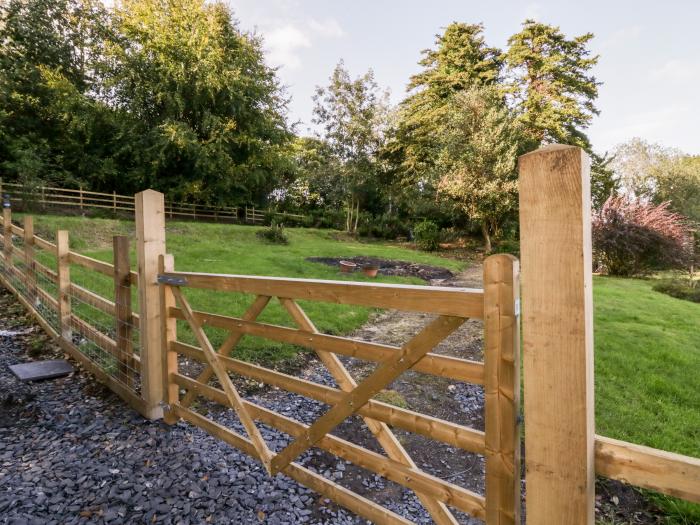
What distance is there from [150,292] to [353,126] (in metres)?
27.3

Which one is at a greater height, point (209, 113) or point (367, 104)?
point (367, 104)

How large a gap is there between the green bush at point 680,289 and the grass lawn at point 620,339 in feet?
3.39

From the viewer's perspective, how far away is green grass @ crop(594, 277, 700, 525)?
373 cm

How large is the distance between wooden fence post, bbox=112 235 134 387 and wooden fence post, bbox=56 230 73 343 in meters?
1.68

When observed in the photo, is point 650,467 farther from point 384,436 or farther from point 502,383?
point 384,436

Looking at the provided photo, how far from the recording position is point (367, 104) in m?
30.2

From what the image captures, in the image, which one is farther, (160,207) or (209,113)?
(209,113)

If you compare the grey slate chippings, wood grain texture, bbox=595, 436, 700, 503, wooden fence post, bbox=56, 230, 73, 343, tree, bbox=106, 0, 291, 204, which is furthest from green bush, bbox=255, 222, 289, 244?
wood grain texture, bbox=595, 436, 700, 503

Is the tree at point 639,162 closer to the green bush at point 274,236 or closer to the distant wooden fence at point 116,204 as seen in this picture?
the distant wooden fence at point 116,204

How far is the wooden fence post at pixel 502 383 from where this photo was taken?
143cm

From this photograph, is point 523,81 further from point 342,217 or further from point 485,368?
point 485,368

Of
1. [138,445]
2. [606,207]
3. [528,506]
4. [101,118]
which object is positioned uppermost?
[101,118]

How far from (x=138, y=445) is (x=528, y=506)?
315 centimetres

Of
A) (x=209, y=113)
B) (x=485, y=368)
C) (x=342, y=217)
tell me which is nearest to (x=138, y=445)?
(x=485, y=368)
